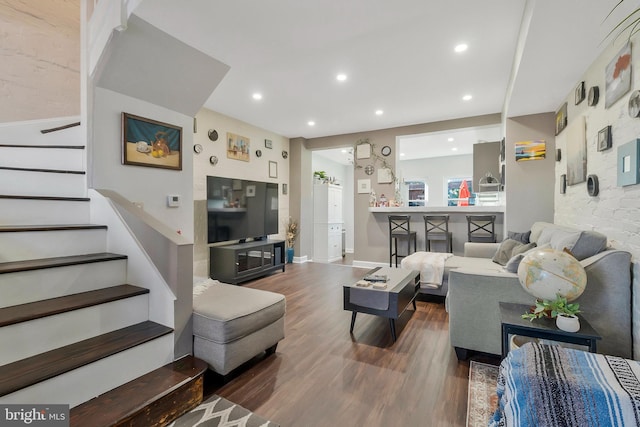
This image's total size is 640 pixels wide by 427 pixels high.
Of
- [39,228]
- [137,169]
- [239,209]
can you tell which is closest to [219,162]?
[239,209]

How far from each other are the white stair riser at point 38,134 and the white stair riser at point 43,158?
215 millimetres

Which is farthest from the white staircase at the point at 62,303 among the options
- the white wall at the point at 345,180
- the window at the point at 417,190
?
the window at the point at 417,190

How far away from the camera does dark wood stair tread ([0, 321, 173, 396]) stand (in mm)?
1166

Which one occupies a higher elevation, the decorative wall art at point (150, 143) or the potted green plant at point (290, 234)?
the decorative wall art at point (150, 143)

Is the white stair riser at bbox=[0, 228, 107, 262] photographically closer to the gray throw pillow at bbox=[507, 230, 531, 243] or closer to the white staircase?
the white staircase

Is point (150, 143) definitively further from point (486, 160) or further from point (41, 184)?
point (486, 160)

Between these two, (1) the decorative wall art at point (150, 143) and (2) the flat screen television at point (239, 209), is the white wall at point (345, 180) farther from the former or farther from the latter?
(1) the decorative wall art at point (150, 143)

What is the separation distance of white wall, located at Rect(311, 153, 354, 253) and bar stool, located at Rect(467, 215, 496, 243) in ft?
12.4

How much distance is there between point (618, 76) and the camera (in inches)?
80.4

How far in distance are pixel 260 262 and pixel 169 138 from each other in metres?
2.75

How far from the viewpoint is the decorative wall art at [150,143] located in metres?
2.30

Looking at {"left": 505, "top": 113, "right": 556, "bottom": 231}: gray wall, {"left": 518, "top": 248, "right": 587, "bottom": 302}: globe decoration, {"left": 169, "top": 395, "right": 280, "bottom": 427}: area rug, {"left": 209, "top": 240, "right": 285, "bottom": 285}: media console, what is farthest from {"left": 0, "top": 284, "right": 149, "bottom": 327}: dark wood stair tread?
{"left": 505, "top": 113, "right": 556, "bottom": 231}: gray wall

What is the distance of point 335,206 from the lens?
6938 millimetres

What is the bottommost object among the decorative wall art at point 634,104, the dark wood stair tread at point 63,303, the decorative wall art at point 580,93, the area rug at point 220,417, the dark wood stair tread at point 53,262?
the area rug at point 220,417
